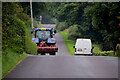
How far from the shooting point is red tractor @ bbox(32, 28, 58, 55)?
24.5 m

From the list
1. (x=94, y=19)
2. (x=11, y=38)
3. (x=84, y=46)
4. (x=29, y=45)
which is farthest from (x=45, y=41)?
(x=11, y=38)

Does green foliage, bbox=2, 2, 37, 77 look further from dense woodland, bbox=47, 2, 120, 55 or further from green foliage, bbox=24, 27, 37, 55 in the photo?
dense woodland, bbox=47, 2, 120, 55

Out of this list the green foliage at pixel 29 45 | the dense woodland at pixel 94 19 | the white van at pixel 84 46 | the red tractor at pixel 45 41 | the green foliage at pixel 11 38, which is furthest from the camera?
the dense woodland at pixel 94 19

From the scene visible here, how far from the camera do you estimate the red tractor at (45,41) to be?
80.5 feet

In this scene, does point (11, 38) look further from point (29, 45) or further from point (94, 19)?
point (94, 19)

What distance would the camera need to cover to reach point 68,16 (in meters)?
50.1

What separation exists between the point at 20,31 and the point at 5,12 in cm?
237

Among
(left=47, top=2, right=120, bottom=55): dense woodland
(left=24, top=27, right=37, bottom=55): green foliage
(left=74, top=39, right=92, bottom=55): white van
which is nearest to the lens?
(left=24, top=27, right=37, bottom=55): green foliage

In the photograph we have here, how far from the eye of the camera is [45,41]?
2581 cm

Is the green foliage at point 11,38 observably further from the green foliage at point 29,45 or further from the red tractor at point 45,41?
the red tractor at point 45,41

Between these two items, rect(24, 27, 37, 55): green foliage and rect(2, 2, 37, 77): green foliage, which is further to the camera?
rect(24, 27, 37, 55): green foliage

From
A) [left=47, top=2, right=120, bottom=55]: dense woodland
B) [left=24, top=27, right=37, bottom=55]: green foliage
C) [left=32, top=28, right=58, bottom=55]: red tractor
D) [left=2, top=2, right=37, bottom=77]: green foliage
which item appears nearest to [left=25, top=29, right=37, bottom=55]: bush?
[left=24, top=27, right=37, bottom=55]: green foliage

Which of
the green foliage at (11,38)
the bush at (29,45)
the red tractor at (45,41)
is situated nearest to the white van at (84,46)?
the red tractor at (45,41)

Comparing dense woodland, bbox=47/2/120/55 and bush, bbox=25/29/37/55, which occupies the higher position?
dense woodland, bbox=47/2/120/55
